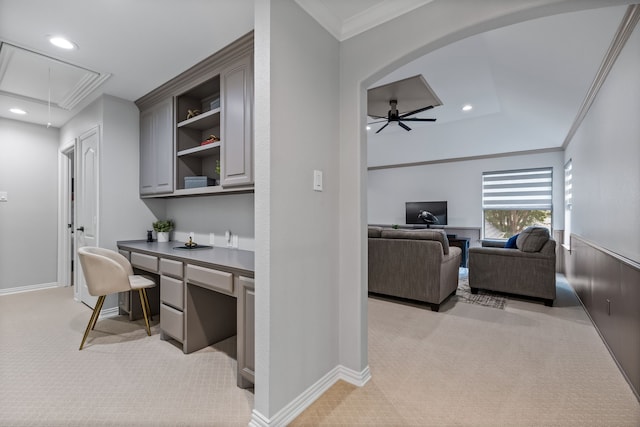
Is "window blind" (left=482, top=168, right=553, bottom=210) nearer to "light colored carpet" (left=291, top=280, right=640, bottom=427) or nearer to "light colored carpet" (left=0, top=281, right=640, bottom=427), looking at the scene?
"light colored carpet" (left=291, top=280, right=640, bottom=427)

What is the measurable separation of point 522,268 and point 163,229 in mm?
4323

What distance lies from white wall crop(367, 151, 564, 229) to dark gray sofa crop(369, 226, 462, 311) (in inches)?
116

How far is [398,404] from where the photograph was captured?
1.74 meters

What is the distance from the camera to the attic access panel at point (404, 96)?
3.96m

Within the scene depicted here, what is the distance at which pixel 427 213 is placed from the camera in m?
6.67

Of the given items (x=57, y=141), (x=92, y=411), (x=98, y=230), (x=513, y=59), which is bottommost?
(x=92, y=411)

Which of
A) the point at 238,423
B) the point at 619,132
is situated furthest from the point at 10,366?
the point at 619,132

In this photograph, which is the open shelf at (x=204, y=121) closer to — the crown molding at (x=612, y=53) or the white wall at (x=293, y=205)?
the white wall at (x=293, y=205)

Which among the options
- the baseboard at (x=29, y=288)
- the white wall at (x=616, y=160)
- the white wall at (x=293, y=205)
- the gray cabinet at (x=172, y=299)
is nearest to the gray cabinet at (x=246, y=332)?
the white wall at (x=293, y=205)

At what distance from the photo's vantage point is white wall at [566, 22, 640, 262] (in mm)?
1953

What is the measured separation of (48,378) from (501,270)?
4.55 metres

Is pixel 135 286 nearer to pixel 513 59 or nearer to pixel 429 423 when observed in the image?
pixel 429 423

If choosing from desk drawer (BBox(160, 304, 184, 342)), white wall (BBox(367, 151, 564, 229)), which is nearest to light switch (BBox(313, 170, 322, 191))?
desk drawer (BBox(160, 304, 184, 342))

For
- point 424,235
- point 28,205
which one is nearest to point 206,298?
point 424,235
